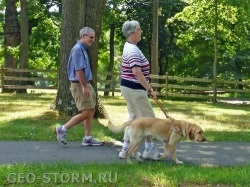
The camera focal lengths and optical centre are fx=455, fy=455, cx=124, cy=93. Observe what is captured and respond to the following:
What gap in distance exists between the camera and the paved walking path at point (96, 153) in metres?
6.81

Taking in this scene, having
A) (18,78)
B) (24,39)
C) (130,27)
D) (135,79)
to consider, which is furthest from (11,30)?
(135,79)

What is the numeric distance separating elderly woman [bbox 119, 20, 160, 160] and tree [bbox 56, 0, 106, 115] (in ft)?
14.6

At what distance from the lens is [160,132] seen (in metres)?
6.59

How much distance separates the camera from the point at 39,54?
34.5 m

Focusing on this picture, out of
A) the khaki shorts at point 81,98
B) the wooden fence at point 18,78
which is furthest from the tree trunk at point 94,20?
the wooden fence at point 18,78

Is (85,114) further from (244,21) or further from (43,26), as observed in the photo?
(43,26)

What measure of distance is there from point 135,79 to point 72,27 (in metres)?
5.09

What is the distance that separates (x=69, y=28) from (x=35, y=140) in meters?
3.93

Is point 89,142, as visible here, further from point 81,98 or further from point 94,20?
point 94,20

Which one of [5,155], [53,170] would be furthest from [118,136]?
[53,170]

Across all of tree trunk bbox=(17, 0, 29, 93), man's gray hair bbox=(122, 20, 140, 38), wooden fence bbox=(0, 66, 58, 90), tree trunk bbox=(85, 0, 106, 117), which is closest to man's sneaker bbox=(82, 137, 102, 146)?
man's gray hair bbox=(122, 20, 140, 38)

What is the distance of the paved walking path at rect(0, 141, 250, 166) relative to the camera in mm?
6812

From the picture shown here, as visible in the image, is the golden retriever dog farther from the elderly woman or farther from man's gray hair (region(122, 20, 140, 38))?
man's gray hair (region(122, 20, 140, 38))

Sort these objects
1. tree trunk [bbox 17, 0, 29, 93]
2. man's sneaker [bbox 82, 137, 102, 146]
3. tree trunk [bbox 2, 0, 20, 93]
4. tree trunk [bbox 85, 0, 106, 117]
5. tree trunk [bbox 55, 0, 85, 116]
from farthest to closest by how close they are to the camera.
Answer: tree trunk [bbox 2, 0, 20, 93] < tree trunk [bbox 17, 0, 29, 93] < tree trunk [bbox 85, 0, 106, 117] < tree trunk [bbox 55, 0, 85, 116] < man's sneaker [bbox 82, 137, 102, 146]
